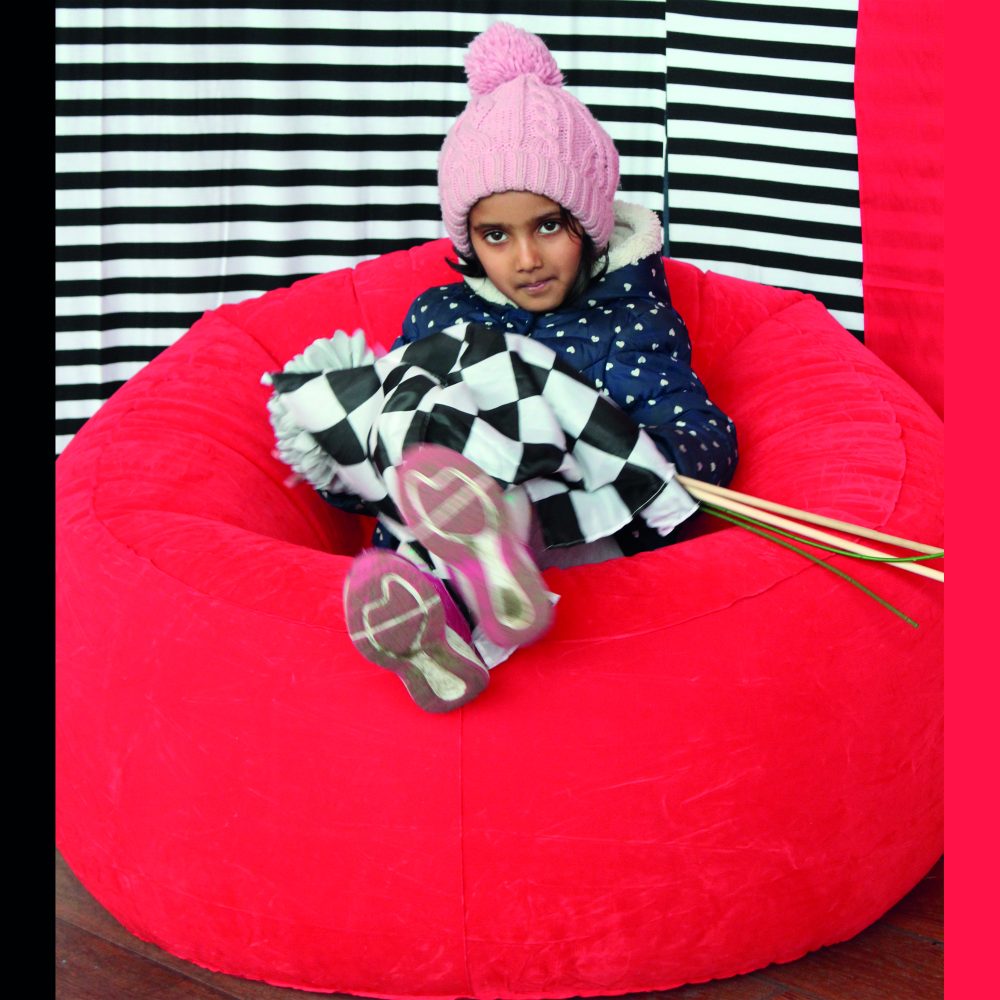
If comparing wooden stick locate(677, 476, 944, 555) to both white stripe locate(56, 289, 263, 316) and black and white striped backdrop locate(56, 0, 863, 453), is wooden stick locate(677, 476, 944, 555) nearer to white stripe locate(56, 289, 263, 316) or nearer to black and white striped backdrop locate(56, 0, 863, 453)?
black and white striped backdrop locate(56, 0, 863, 453)

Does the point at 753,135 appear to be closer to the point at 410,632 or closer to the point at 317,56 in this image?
the point at 317,56

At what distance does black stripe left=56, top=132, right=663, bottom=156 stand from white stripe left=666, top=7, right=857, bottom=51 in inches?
8.3

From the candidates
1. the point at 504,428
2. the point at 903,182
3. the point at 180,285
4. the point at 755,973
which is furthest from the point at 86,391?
the point at 755,973

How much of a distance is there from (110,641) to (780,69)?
1697 millimetres

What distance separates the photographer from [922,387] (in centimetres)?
198

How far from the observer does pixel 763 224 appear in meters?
2.38

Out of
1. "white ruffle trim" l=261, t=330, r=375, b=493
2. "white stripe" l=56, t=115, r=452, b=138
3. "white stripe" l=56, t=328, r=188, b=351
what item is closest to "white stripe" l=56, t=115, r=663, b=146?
"white stripe" l=56, t=115, r=452, b=138

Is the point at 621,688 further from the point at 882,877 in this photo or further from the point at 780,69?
the point at 780,69

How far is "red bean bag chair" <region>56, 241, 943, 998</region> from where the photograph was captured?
1101 mm

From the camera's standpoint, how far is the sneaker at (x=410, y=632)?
40.4 inches

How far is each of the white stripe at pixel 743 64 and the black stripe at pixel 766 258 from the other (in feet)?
1.04

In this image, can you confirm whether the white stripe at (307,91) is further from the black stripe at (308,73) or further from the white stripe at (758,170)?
the white stripe at (758,170)

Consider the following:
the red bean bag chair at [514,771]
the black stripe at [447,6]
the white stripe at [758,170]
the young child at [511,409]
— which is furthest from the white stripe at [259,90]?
the red bean bag chair at [514,771]
